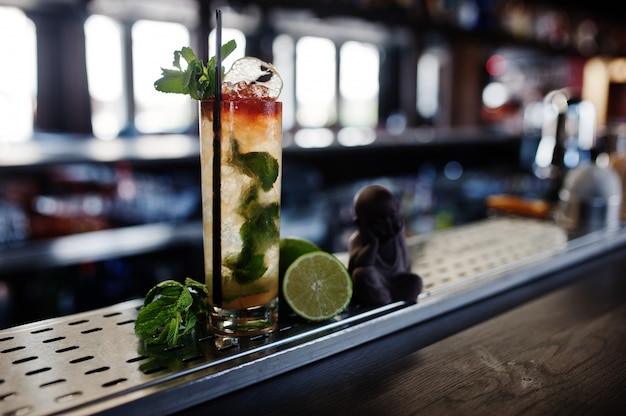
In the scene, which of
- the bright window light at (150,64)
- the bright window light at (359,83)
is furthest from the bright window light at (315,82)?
the bright window light at (150,64)

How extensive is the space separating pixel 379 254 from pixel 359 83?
5.30 metres

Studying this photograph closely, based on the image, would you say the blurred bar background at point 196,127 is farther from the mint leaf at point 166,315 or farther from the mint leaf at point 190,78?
the mint leaf at point 166,315

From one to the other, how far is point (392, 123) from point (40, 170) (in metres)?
4.78

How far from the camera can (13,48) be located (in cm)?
378

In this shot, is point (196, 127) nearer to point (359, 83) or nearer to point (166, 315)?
point (359, 83)

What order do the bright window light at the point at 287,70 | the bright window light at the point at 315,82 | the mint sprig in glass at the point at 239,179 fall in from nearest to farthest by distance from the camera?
the mint sprig in glass at the point at 239,179 → the bright window light at the point at 287,70 → the bright window light at the point at 315,82

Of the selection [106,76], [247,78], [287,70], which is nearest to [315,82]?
[287,70]

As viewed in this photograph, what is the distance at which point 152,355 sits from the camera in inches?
33.2

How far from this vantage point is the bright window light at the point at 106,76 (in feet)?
13.5

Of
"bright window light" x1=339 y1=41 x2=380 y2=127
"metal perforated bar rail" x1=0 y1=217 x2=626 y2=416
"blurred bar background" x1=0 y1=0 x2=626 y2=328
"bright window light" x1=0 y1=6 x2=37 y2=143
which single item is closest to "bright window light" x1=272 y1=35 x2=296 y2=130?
"blurred bar background" x1=0 y1=0 x2=626 y2=328

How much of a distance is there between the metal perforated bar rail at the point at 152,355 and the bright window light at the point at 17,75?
3.36m

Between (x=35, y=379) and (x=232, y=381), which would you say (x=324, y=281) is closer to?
(x=232, y=381)

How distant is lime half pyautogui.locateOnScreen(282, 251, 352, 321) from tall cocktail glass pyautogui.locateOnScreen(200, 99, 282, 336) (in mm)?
70

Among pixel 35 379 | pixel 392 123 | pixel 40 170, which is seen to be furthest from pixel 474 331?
pixel 392 123
